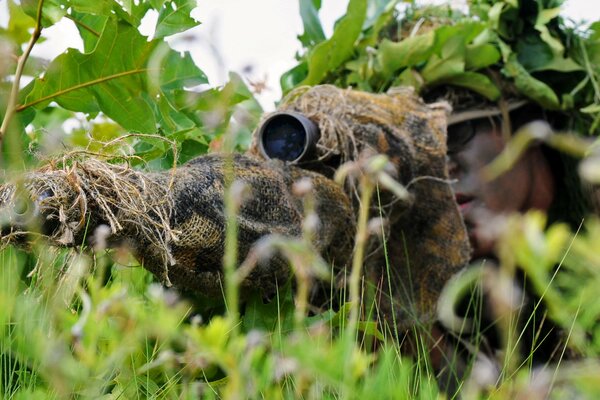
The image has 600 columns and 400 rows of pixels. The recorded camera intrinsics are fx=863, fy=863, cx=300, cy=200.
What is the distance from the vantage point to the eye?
6.48 feet

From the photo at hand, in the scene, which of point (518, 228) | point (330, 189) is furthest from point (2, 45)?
point (330, 189)

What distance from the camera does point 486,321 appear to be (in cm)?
201

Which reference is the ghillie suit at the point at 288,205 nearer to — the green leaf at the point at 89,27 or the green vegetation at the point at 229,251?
the green vegetation at the point at 229,251

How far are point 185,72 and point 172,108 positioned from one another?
65 millimetres

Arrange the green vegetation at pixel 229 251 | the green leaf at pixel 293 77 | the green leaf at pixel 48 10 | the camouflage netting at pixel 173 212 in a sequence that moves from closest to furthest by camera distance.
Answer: the green vegetation at pixel 229 251, the camouflage netting at pixel 173 212, the green leaf at pixel 48 10, the green leaf at pixel 293 77

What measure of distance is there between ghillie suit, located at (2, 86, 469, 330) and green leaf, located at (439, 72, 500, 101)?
0.17 metres

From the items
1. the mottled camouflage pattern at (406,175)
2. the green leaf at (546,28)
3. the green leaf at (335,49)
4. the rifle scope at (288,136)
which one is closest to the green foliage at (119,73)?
the rifle scope at (288,136)

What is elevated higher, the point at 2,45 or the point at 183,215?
the point at 2,45

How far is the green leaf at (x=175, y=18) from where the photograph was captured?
1.17m

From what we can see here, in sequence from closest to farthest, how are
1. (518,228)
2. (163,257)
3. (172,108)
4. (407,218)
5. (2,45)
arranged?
1. (518,228)
2. (2,45)
3. (163,257)
4. (172,108)
5. (407,218)

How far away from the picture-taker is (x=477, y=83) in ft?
6.37

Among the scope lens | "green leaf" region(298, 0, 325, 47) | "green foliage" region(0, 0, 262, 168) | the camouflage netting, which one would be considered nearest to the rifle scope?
the scope lens

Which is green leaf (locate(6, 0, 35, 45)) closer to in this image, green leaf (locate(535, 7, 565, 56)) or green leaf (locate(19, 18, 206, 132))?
green leaf (locate(19, 18, 206, 132))

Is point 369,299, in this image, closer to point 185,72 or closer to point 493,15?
point 185,72
